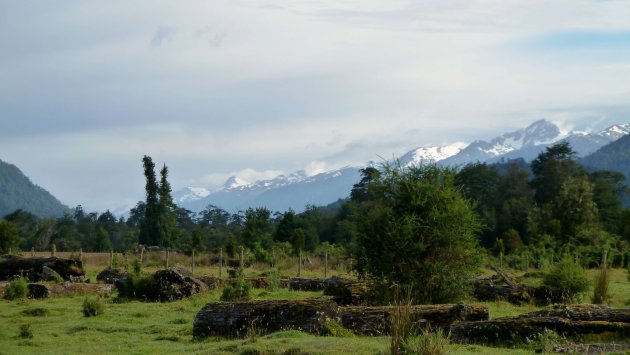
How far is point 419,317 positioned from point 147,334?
7.64 meters

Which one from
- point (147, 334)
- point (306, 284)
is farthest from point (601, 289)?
point (147, 334)

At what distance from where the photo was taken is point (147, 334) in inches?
793

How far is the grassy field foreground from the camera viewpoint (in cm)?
1459

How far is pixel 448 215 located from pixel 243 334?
389 inches

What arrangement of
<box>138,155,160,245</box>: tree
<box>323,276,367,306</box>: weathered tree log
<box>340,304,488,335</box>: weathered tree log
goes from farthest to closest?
<box>138,155,160,245</box>: tree
<box>323,276,367,306</box>: weathered tree log
<box>340,304,488,335</box>: weathered tree log

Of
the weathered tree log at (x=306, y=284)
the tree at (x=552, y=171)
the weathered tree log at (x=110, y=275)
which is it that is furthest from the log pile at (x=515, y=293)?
the tree at (x=552, y=171)

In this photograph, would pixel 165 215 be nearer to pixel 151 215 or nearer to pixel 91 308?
pixel 151 215

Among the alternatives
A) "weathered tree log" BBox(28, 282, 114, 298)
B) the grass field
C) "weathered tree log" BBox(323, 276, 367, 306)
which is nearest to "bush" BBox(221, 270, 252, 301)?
the grass field

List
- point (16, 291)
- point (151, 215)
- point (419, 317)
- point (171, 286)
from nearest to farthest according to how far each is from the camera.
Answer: point (419, 317) → point (16, 291) → point (171, 286) → point (151, 215)

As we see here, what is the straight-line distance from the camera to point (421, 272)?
24.6 m

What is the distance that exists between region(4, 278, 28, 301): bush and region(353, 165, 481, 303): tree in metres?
13.9

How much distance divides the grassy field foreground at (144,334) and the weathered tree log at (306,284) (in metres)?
2.01

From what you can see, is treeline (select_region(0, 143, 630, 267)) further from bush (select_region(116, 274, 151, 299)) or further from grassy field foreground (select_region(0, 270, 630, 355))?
bush (select_region(116, 274, 151, 299))

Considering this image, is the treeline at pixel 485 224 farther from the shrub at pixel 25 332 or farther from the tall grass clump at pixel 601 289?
the shrub at pixel 25 332
